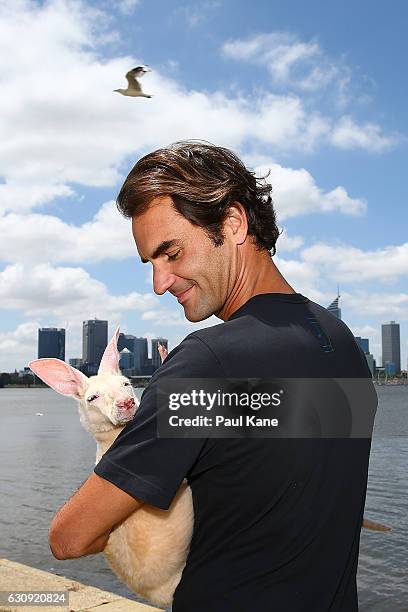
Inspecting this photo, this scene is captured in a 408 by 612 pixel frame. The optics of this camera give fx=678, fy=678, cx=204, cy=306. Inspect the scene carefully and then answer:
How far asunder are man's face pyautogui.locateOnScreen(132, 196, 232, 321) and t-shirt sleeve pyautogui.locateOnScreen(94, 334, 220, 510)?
1.34 ft

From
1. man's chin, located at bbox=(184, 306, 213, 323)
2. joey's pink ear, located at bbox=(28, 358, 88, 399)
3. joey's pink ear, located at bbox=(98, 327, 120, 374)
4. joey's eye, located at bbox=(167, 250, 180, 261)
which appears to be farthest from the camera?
joey's pink ear, located at bbox=(98, 327, 120, 374)

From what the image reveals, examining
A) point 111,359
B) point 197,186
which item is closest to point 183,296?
point 197,186

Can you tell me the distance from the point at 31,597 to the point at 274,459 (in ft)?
29.9

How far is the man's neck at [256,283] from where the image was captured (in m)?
2.14

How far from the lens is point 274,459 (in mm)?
1755

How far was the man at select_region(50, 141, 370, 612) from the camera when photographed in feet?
5.73

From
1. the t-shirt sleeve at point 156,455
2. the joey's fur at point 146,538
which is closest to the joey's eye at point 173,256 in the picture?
the t-shirt sleeve at point 156,455

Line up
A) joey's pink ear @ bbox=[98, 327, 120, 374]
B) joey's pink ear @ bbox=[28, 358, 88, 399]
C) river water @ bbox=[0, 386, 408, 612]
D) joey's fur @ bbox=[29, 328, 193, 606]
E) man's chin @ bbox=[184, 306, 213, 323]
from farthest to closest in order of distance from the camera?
1. river water @ bbox=[0, 386, 408, 612]
2. joey's pink ear @ bbox=[98, 327, 120, 374]
3. joey's pink ear @ bbox=[28, 358, 88, 399]
4. man's chin @ bbox=[184, 306, 213, 323]
5. joey's fur @ bbox=[29, 328, 193, 606]

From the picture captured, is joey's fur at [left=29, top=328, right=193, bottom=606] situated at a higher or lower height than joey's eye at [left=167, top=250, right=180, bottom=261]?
lower

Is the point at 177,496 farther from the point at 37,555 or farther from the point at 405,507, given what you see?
the point at 405,507

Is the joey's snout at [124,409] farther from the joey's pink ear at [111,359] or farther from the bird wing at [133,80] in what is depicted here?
the bird wing at [133,80]

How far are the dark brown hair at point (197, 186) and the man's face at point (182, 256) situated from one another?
3 cm

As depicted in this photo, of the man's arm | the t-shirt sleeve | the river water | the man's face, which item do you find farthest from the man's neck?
the river water

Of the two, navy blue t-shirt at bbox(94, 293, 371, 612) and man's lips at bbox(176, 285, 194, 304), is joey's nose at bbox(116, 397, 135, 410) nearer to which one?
man's lips at bbox(176, 285, 194, 304)
